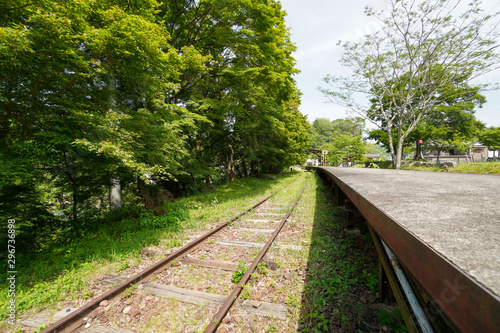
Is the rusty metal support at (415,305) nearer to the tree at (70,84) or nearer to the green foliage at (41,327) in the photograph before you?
the green foliage at (41,327)

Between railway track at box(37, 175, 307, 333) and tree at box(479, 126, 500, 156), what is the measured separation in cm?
3598

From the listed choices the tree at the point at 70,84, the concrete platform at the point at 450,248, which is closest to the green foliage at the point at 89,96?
the tree at the point at 70,84

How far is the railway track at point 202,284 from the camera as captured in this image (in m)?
2.54

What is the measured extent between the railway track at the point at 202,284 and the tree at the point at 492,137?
36.0 m

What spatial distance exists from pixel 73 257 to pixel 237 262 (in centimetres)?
340

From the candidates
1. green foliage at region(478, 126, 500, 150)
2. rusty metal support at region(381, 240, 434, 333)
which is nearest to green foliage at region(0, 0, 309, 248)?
rusty metal support at region(381, 240, 434, 333)

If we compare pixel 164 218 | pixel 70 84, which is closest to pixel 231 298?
pixel 164 218

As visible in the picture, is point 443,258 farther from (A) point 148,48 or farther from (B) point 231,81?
(B) point 231,81

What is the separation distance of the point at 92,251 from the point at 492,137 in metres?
40.7

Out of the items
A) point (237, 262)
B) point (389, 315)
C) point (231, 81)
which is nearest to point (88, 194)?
point (237, 262)

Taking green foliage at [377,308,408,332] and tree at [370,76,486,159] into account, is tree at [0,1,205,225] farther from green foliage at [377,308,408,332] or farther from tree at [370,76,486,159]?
tree at [370,76,486,159]

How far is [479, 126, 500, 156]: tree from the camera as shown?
25.2 metres

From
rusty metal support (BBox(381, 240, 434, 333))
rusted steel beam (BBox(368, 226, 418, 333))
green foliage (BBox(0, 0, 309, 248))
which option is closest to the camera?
rusty metal support (BBox(381, 240, 434, 333))

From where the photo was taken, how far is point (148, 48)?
4.34m
